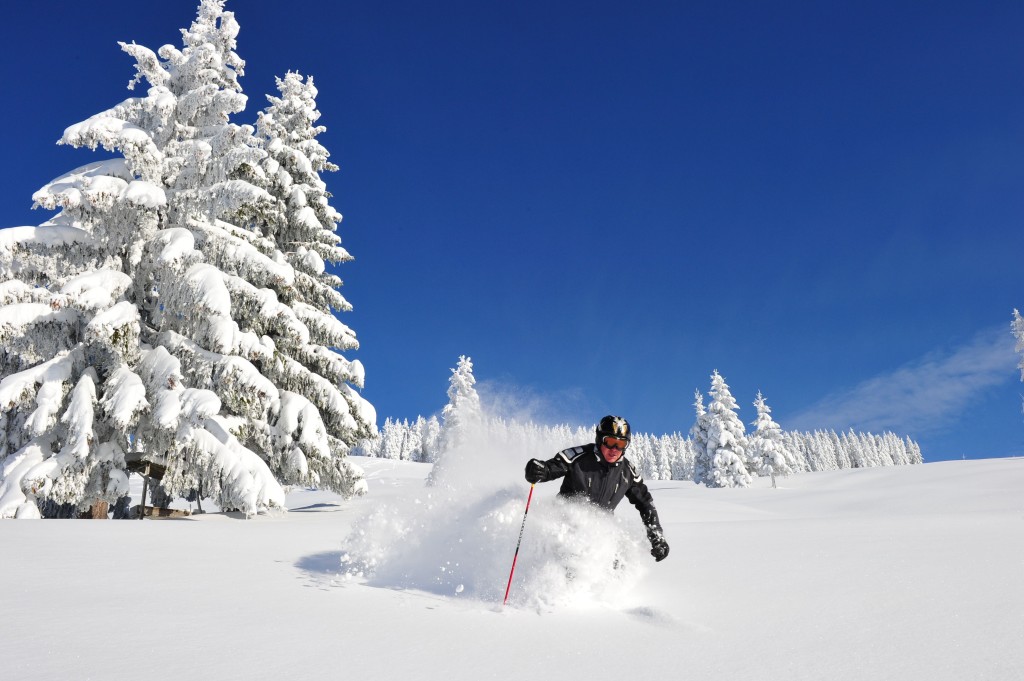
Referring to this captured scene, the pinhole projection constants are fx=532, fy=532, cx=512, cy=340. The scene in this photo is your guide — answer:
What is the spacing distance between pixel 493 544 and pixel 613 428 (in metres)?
1.48

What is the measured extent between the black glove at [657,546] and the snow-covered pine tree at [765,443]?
54.0 metres

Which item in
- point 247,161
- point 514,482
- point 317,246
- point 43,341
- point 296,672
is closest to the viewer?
point 296,672

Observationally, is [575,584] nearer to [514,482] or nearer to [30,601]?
[514,482]

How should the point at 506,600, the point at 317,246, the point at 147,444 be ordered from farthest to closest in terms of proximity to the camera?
the point at 317,246 → the point at 147,444 → the point at 506,600

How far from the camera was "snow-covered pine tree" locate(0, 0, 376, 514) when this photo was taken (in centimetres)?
1045

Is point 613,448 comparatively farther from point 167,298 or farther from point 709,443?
point 709,443

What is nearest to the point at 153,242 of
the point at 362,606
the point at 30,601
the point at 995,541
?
the point at 30,601

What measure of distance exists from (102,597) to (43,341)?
33.2 feet

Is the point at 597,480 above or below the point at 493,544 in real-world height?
above

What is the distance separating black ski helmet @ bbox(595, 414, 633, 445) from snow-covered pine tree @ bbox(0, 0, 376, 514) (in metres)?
8.55

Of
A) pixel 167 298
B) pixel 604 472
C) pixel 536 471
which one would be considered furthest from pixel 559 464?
pixel 167 298

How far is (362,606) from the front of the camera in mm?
3758

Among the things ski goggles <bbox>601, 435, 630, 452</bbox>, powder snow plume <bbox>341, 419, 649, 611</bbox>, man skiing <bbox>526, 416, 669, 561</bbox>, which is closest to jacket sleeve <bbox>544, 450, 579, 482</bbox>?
man skiing <bbox>526, 416, 669, 561</bbox>

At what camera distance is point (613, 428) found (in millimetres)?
4883
